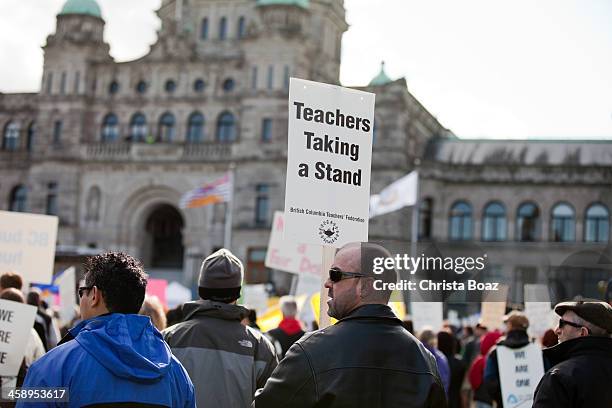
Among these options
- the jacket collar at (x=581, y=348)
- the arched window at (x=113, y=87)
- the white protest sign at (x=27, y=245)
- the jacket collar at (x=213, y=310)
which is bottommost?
the jacket collar at (x=581, y=348)

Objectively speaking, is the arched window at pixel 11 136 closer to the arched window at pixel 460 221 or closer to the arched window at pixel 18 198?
the arched window at pixel 18 198

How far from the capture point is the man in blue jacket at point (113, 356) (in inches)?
165

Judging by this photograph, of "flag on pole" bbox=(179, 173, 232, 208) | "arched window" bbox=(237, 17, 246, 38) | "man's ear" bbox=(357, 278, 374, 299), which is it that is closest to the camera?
"man's ear" bbox=(357, 278, 374, 299)

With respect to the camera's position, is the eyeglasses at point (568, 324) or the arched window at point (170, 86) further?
the arched window at point (170, 86)

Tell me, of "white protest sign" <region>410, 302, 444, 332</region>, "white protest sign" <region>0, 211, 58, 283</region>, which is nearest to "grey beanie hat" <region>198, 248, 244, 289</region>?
"white protest sign" <region>0, 211, 58, 283</region>

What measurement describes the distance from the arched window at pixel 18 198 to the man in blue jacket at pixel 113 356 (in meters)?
49.3

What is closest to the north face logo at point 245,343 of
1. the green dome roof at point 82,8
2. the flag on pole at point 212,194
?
the flag on pole at point 212,194

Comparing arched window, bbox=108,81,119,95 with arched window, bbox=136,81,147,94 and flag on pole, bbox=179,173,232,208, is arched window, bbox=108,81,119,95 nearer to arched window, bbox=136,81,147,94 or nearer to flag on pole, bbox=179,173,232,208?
arched window, bbox=136,81,147,94

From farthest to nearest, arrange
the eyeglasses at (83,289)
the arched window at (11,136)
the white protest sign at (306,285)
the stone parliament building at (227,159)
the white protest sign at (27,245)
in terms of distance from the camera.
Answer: the arched window at (11,136)
the stone parliament building at (227,159)
the white protest sign at (306,285)
the white protest sign at (27,245)
the eyeglasses at (83,289)

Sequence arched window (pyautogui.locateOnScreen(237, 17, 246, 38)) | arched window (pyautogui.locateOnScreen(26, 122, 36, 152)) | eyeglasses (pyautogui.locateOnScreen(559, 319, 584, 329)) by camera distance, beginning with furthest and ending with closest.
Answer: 1. arched window (pyautogui.locateOnScreen(26, 122, 36, 152))
2. arched window (pyautogui.locateOnScreen(237, 17, 246, 38))
3. eyeglasses (pyautogui.locateOnScreen(559, 319, 584, 329))

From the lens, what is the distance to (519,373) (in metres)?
9.44

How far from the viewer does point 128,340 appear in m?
4.36

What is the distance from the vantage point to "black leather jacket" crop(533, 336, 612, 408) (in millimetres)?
5441

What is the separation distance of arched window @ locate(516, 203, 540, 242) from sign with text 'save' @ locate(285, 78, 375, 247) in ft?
140
